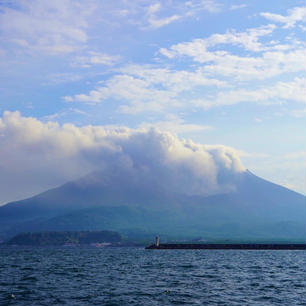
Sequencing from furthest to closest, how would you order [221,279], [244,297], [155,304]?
[221,279] → [244,297] → [155,304]

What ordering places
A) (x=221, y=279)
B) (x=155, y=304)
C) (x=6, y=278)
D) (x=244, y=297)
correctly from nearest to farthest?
(x=155, y=304), (x=244, y=297), (x=221, y=279), (x=6, y=278)

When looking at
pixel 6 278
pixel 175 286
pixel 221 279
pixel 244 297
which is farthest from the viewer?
pixel 6 278

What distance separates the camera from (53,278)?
73625mm

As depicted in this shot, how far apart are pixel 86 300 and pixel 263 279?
3180 cm

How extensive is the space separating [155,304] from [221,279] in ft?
82.6

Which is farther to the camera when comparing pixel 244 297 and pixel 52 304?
pixel 244 297

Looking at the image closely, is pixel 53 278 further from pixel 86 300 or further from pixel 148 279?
pixel 86 300

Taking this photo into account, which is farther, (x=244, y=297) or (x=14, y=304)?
(x=244, y=297)

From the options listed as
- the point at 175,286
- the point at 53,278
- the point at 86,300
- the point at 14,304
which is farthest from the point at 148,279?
the point at 14,304

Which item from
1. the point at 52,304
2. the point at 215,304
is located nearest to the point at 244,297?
the point at 215,304

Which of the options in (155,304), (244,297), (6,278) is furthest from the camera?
(6,278)

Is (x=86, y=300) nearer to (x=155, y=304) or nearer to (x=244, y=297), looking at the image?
(x=155, y=304)

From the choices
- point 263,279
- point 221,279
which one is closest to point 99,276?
point 221,279

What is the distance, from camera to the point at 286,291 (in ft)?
186
